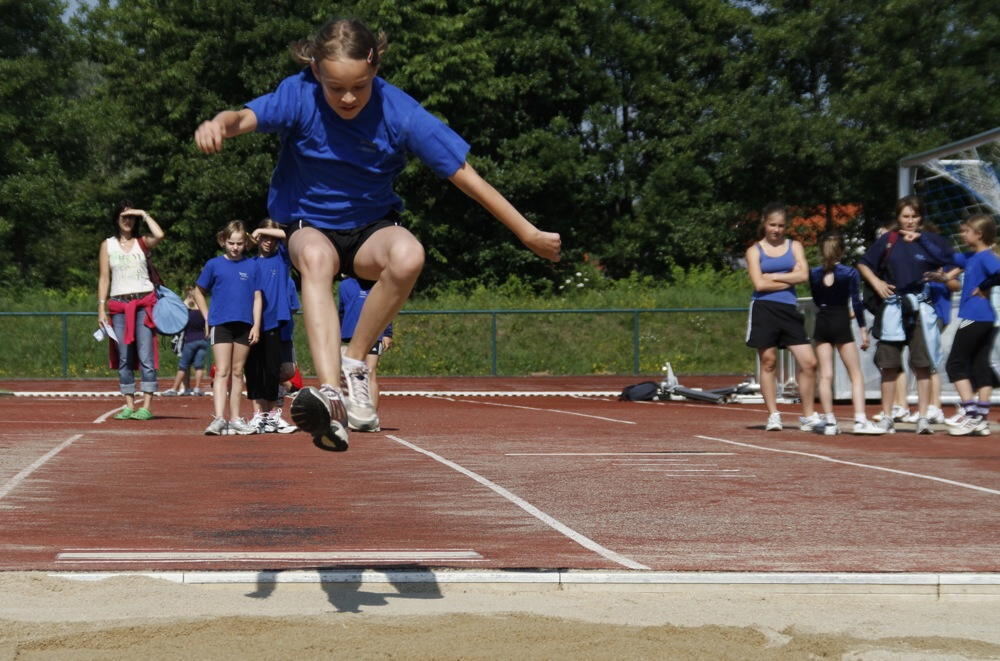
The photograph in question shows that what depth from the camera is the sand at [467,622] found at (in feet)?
15.4

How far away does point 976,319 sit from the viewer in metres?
12.6

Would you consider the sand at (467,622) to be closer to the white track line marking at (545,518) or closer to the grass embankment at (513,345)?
the white track line marking at (545,518)

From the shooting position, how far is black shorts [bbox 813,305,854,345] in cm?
1283

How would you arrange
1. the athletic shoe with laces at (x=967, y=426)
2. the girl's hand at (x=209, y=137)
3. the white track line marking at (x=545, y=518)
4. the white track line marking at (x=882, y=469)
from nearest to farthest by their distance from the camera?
the girl's hand at (x=209, y=137), the white track line marking at (x=545, y=518), the white track line marking at (x=882, y=469), the athletic shoe with laces at (x=967, y=426)

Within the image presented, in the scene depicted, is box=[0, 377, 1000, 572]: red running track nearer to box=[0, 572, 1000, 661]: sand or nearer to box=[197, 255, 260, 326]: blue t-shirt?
box=[0, 572, 1000, 661]: sand

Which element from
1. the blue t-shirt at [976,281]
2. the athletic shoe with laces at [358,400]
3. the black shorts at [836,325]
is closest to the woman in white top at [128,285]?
the black shorts at [836,325]

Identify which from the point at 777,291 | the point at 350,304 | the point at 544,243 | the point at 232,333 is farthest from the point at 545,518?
the point at 232,333

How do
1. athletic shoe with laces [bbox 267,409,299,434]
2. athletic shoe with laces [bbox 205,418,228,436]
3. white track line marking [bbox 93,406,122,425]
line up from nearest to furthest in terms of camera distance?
athletic shoe with laces [bbox 205,418,228,436] → athletic shoe with laces [bbox 267,409,299,434] → white track line marking [bbox 93,406,122,425]

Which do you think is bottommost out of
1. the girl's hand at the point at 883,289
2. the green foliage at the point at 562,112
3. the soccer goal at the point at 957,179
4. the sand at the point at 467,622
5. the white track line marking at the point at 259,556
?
the sand at the point at 467,622

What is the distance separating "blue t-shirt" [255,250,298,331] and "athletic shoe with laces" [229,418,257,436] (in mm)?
966

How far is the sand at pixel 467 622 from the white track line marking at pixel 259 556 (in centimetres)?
54

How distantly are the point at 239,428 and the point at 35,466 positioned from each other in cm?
323

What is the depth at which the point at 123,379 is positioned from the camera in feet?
47.4

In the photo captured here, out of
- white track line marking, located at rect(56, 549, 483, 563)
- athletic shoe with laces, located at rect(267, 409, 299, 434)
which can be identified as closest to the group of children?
athletic shoe with laces, located at rect(267, 409, 299, 434)
